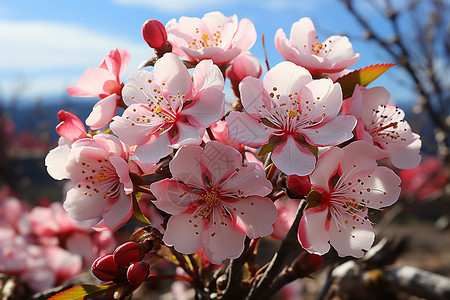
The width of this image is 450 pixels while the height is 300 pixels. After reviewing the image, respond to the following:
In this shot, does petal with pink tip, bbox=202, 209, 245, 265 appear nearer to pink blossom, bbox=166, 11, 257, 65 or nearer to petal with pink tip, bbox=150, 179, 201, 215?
petal with pink tip, bbox=150, 179, 201, 215

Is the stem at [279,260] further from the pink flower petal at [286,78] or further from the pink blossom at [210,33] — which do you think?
the pink blossom at [210,33]

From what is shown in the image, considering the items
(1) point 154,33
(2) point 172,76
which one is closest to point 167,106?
(2) point 172,76

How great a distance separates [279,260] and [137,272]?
1.14 ft

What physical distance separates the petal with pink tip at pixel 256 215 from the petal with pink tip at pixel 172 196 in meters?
0.10

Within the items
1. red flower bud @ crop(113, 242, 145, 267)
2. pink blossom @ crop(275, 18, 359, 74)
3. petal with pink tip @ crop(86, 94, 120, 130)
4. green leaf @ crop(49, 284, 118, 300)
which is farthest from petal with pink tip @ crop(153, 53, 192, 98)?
green leaf @ crop(49, 284, 118, 300)

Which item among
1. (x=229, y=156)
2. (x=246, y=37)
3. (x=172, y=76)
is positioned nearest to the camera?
(x=229, y=156)

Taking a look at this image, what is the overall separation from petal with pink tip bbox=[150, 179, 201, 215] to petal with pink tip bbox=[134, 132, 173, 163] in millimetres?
51

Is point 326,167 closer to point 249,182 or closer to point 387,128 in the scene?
point 249,182

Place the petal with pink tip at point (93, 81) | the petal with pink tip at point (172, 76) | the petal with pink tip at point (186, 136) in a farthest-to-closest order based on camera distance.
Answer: the petal with pink tip at point (93, 81)
the petal with pink tip at point (172, 76)
the petal with pink tip at point (186, 136)

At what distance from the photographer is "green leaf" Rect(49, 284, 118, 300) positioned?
33.8 inches

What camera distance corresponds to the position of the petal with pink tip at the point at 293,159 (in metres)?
0.74

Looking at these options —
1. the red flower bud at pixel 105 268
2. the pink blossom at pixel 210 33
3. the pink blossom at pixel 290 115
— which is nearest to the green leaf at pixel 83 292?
the red flower bud at pixel 105 268

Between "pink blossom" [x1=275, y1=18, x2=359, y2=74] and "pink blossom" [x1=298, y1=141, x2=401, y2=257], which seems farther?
"pink blossom" [x1=275, y1=18, x2=359, y2=74]

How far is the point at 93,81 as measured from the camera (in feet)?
3.15
